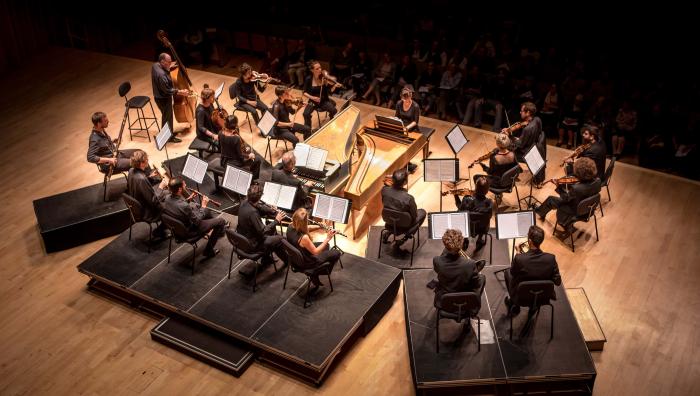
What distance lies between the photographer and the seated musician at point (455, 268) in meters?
5.98

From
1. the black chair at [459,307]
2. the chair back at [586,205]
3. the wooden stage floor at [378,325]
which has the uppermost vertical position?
the chair back at [586,205]

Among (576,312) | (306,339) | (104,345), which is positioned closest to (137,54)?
(104,345)

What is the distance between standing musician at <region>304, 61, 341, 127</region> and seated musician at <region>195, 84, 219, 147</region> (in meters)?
1.52

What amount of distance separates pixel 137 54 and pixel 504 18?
745 centimetres

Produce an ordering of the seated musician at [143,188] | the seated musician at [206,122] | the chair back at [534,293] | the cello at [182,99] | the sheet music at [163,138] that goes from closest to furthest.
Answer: the chair back at [534,293], the seated musician at [143,188], the sheet music at [163,138], the seated musician at [206,122], the cello at [182,99]

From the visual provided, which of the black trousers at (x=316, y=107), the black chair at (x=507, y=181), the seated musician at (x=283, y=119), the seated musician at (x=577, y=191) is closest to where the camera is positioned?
the seated musician at (x=577, y=191)

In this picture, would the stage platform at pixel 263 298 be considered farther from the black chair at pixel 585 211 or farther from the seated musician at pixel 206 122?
the black chair at pixel 585 211

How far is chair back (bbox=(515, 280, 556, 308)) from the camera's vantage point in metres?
6.00

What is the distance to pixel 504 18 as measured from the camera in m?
11.9

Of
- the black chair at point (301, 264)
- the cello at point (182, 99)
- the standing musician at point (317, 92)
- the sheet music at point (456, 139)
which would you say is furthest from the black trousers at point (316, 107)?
the black chair at point (301, 264)

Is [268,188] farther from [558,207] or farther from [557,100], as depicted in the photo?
[557,100]

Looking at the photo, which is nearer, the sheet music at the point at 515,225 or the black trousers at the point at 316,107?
the sheet music at the point at 515,225

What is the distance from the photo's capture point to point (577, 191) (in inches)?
294

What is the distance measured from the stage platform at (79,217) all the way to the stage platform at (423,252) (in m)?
3.15
